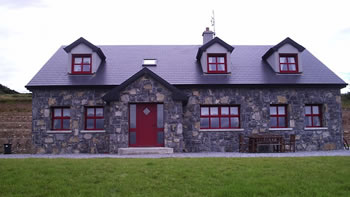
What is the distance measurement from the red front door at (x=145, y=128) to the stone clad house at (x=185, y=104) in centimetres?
5

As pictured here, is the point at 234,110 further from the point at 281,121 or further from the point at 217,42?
the point at 217,42

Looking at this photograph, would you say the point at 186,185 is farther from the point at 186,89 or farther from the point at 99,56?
the point at 99,56

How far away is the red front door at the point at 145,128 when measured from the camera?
44.1 ft

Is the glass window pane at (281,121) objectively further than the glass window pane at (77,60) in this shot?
No

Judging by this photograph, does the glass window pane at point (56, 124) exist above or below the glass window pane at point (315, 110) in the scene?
below

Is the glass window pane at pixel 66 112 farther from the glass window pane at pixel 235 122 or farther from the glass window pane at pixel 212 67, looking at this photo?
the glass window pane at pixel 235 122

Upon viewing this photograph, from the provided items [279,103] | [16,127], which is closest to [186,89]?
[279,103]

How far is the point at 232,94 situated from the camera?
48.0 feet

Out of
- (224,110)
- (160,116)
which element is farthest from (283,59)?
(160,116)

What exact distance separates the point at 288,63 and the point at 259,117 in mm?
3870

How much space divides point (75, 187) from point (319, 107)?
45.4 ft

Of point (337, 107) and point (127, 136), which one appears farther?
point (337, 107)

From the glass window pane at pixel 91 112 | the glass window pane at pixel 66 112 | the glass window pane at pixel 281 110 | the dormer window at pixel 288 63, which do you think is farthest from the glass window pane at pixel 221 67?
the glass window pane at pixel 66 112

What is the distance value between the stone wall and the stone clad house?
52 millimetres
